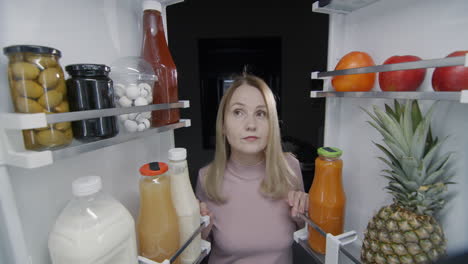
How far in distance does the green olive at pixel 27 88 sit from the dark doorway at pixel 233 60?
970 mm

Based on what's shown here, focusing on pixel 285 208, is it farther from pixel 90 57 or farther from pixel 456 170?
pixel 90 57

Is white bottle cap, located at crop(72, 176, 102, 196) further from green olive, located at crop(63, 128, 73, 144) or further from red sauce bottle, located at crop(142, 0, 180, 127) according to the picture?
red sauce bottle, located at crop(142, 0, 180, 127)

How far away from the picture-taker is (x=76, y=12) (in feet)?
1.54

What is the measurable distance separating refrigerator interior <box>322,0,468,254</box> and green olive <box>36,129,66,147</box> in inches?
30.8

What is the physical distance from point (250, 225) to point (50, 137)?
74cm

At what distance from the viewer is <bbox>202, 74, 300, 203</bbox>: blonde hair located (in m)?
0.87

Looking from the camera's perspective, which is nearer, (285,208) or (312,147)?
(285,208)

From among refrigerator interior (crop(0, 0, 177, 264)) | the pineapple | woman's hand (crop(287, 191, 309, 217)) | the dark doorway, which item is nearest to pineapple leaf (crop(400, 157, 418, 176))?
the pineapple

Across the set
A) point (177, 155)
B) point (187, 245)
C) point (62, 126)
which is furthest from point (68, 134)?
point (187, 245)

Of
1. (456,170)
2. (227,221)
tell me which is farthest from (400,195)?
(227,221)

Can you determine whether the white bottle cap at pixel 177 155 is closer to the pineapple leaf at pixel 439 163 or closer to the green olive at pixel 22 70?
the green olive at pixel 22 70

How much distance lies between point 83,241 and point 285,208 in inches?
28.5

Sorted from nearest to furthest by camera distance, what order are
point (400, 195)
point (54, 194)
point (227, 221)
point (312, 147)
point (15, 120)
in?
1. point (15, 120)
2. point (54, 194)
3. point (400, 195)
4. point (227, 221)
5. point (312, 147)

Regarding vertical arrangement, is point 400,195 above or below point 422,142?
below
